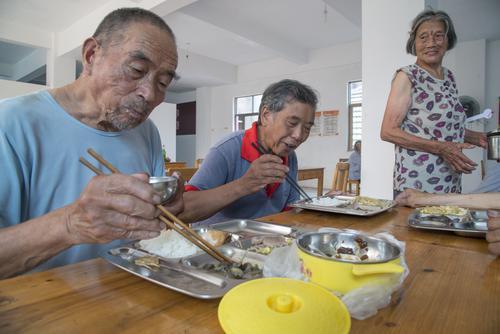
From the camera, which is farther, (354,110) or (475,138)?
(354,110)

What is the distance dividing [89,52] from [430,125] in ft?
5.63

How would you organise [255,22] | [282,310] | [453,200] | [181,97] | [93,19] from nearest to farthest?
[282,310], [453,200], [93,19], [255,22], [181,97]

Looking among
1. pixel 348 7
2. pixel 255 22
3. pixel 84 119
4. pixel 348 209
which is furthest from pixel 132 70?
pixel 255 22

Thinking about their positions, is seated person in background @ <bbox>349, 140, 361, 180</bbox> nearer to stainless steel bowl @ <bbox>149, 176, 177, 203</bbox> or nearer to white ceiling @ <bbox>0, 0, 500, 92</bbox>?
white ceiling @ <bbox>0, 0, 500, 92</bbox>

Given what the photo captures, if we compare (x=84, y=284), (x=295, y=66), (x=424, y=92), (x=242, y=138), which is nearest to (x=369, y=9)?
(x=424, y=92)

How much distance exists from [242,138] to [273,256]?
1.00 metres

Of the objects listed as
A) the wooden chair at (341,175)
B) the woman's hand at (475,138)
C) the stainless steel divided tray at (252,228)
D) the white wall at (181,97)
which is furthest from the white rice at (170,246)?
the white wall at (181,97)

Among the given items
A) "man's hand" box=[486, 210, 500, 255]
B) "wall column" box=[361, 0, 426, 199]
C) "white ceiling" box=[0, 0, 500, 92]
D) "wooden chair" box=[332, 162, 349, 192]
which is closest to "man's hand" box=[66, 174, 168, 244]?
"man's hand" box=[486, 210, 500, 255]

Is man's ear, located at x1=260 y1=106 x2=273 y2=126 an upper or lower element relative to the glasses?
lower

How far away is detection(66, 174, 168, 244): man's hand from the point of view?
596mm

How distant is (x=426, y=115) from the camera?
1.76 metres

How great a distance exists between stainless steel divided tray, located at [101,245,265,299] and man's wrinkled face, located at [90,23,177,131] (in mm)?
486

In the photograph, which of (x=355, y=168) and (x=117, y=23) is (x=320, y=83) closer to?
(x=355, y=168)

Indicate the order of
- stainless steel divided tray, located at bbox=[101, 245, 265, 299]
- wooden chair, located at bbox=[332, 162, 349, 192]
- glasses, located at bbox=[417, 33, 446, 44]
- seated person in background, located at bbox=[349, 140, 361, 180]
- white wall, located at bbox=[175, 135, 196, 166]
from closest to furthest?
stainless steel divided tray, located at bbox=[101, 245, 265, 299], glasses, located at bbox=[417, 33, 446, 44], wooden chair, located at bbox=[332, 162, 349, 192], seated person in background, located at bbox=[349, 140, 361, 180], white wall, located at bbox=[175, 135, 196, 166]
